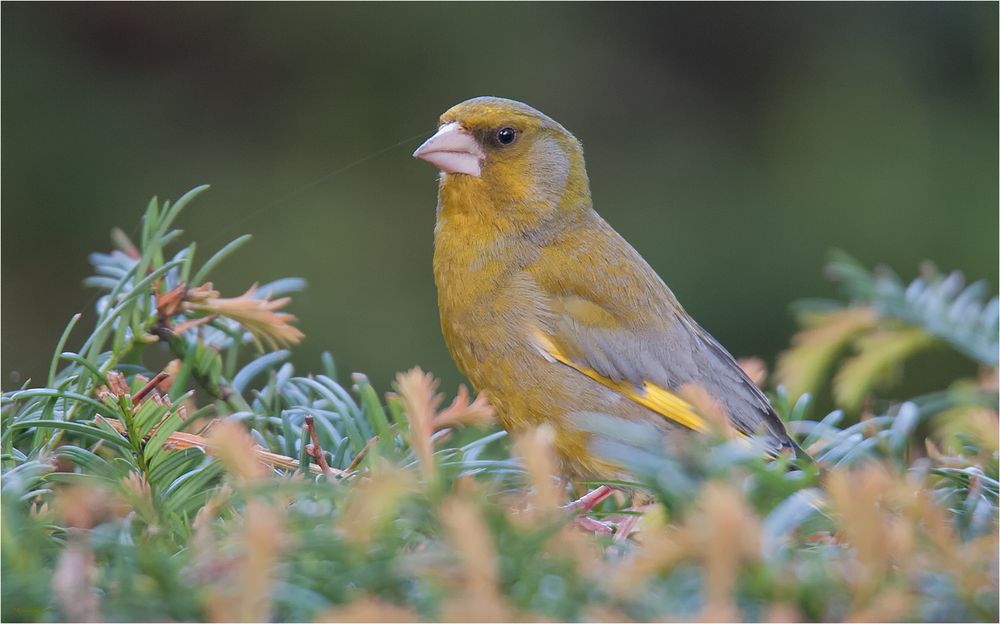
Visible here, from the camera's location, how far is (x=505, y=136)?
9.71ft

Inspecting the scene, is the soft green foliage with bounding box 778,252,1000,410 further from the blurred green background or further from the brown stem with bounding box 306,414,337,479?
the blurred green background

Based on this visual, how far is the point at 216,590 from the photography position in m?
0.89

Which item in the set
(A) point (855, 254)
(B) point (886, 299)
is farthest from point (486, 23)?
(B) point (886, 299)

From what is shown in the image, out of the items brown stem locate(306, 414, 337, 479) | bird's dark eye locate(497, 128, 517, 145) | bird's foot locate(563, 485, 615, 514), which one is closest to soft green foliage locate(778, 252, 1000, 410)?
bird's foot locate(563, 485, 615, 514)

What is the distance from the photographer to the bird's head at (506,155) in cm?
284

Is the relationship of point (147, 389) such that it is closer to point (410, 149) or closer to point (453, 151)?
point (453, 151)

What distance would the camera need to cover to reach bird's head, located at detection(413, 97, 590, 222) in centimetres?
284

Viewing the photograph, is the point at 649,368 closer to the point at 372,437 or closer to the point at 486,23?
the point at 372,437

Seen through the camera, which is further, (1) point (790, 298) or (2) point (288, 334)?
(1) point (790, 298)

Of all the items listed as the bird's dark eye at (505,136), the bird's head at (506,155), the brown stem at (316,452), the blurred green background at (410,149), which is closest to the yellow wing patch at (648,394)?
the bird's head at (506,155)

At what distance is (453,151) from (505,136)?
0.19 meters

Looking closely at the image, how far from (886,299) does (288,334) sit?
1.22m

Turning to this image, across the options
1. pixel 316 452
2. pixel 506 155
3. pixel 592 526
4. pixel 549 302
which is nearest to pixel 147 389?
pixel 316 452

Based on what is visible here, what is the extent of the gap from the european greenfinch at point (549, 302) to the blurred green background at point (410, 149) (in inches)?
73.4
